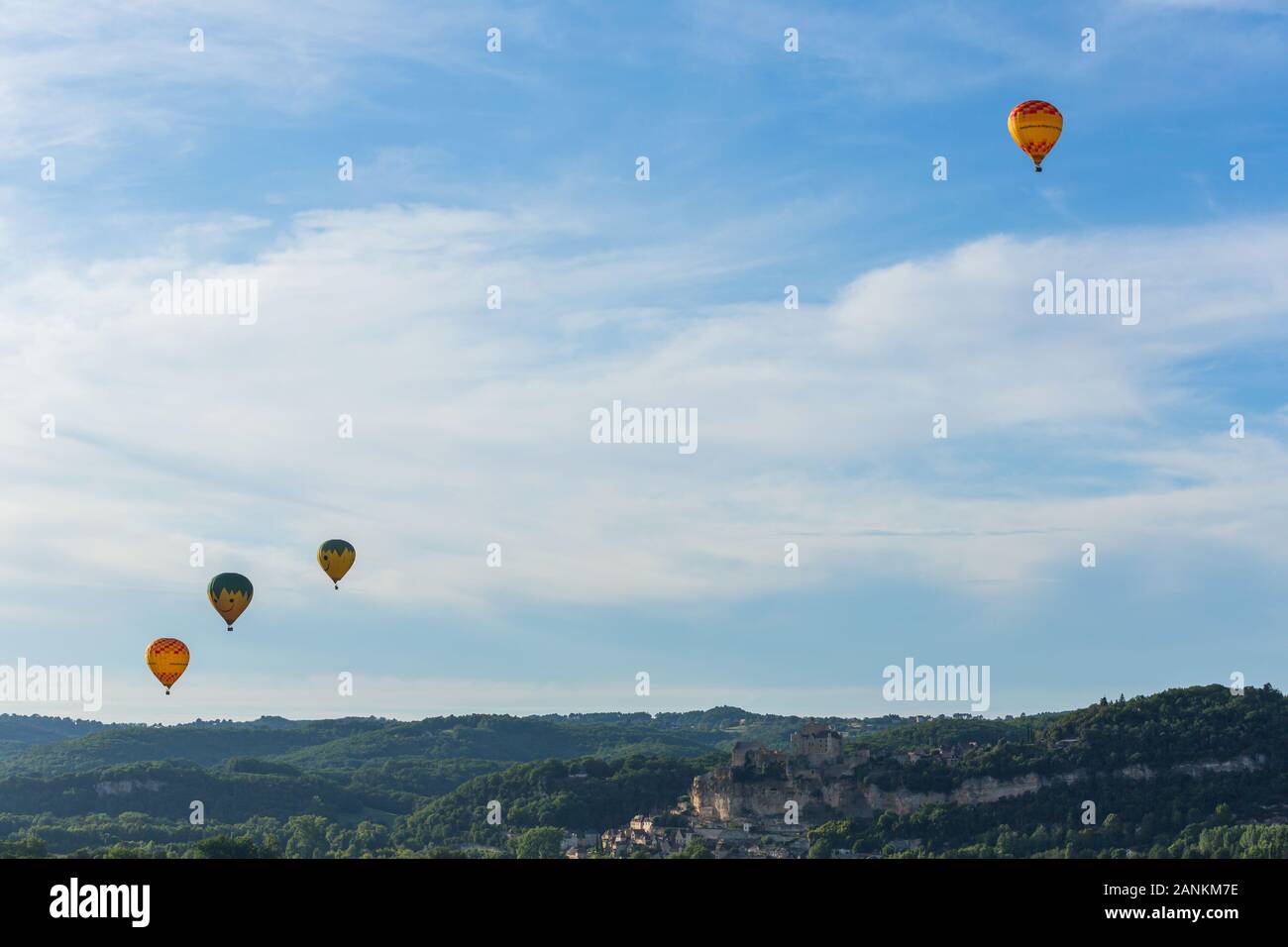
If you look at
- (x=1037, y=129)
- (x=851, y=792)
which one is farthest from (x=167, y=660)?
(x=851, y=792)

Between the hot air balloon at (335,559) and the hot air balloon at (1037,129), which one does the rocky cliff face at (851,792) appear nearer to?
the hot air balloon at (335,559)

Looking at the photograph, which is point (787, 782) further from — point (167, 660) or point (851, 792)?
point (167, 660)

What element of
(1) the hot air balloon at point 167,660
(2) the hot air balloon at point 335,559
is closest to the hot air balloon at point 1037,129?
(2) the hot air balloon at point 335,559

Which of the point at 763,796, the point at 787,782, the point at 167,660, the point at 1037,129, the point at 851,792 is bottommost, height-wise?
the point at 763,796

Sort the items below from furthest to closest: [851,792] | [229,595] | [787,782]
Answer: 1. [787,782]
2. [851,792]
3. [229,595]
